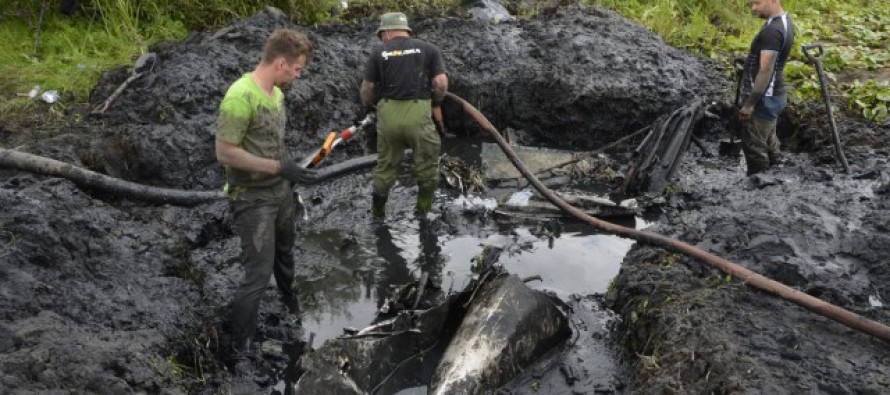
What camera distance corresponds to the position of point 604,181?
8.00 metres

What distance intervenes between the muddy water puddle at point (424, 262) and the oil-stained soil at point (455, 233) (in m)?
0.18

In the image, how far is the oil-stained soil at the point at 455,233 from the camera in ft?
12.7

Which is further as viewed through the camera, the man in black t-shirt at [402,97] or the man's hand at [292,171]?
the man in black t-shirt at [402,97]

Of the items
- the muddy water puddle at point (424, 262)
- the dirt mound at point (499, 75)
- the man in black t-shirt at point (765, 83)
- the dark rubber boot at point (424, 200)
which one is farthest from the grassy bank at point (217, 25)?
the dark rubber boot at point (424, 200)

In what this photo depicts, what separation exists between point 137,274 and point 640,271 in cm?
386

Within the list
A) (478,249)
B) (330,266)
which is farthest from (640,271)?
(330,266)

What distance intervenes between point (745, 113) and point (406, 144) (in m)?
3.56

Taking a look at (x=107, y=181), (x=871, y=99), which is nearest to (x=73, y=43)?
(x=107, y=181)

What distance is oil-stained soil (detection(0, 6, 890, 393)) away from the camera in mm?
3869

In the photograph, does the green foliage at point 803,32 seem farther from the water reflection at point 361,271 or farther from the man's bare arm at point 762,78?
the water reflection at point 361,271

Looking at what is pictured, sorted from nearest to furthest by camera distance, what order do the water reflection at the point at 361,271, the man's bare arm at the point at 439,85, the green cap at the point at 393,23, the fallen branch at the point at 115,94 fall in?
the water reflection at the point at 361,271 < the green cap at the point at 393,23 < the man's bare arm at the point at 439,85 < the fallen branch at the point at 115,94

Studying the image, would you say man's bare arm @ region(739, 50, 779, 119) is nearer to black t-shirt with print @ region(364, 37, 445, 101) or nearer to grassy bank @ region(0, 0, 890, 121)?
grassy bank @ region(0, 0, 890, 121)

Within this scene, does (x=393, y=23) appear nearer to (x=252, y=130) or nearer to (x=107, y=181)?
(x=252, y=130)

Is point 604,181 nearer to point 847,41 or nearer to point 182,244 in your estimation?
point 182,244
